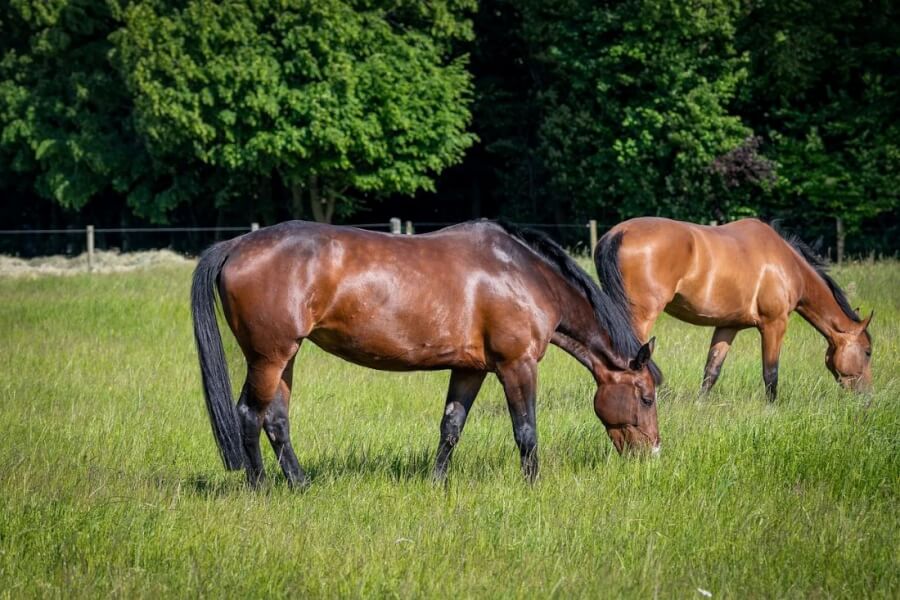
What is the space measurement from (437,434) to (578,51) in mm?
25108

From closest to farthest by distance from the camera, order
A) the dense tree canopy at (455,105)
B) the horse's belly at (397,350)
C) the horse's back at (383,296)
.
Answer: the horse's back at (383,296), the horse's belly at (397,350), the dense tree canopy at (455,105)

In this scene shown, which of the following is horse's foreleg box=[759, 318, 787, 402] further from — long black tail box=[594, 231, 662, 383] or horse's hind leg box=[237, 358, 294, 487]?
horse's hind leg box=[237, 358, 294, 487]

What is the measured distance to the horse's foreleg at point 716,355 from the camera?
34.2ft

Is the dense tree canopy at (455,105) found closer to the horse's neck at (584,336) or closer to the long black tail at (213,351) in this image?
the horse's neck at (584,336)

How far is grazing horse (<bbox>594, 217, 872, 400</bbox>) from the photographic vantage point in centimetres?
999

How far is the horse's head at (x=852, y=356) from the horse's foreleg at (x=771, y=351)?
0.50m

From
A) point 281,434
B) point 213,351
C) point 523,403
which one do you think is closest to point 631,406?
point 523,403

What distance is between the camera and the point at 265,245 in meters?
6.54

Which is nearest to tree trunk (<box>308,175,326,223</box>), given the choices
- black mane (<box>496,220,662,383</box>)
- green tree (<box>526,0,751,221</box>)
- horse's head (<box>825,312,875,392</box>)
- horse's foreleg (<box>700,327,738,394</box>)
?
green tree (<box>526,0,751,221</box>)

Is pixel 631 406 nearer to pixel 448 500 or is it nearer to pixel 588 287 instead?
pixel 588 287

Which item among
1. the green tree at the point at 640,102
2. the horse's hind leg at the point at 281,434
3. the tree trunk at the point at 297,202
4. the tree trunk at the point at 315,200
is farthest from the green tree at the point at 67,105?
Result: the horse's hind leg at the point at 281,434

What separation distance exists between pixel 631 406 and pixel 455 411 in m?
1.13

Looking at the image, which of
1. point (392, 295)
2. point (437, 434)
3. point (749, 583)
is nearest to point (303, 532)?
point (392, 295)

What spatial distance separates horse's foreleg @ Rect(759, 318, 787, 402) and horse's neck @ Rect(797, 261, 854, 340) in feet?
1.03
